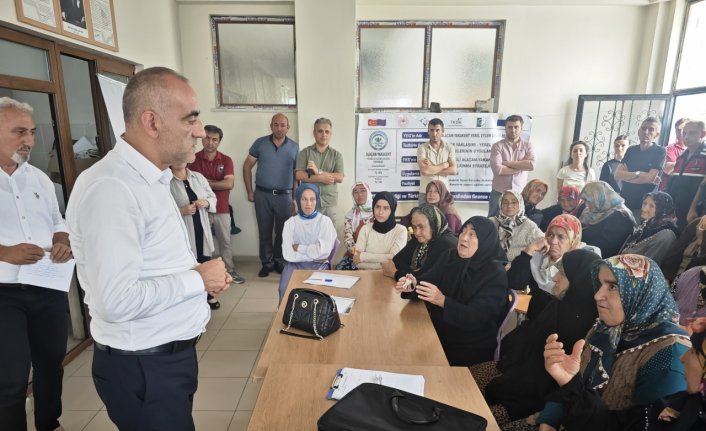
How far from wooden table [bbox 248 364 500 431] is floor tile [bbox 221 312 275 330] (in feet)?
7.41

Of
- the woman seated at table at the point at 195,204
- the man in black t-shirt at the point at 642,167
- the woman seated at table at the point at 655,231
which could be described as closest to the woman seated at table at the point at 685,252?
the woman seated at table at the point at 655,231

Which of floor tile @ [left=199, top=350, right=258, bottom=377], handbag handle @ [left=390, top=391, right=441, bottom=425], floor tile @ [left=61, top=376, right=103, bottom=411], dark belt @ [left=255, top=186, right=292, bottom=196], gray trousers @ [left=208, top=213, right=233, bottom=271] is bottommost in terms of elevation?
floor tile @ [left=199, top=350, right=258, bottom=377]

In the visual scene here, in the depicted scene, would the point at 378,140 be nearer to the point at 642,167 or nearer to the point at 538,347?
the point at 642,167

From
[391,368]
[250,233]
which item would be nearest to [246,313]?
[250,233]

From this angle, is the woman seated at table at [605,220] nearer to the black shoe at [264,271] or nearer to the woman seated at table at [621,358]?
the woman seated at table at [621,358]

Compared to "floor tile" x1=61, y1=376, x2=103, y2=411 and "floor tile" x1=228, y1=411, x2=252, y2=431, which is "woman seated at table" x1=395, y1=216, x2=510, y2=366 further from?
"floor tile" x1=61, y1=376, x2=103, y2=411

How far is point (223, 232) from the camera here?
4703 millimetres

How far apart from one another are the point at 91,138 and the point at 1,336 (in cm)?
206

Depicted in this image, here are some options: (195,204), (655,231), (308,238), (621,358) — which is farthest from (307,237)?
(655,231)

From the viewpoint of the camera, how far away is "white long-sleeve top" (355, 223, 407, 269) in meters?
3.31

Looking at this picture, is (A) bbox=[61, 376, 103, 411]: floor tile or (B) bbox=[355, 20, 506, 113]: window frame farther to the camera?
(B) bbox=[355, 20, 506, 113]: window frame

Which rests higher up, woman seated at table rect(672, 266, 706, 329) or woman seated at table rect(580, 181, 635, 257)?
woman seated at table rect(580, 181, 635, 257)

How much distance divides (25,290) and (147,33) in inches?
126

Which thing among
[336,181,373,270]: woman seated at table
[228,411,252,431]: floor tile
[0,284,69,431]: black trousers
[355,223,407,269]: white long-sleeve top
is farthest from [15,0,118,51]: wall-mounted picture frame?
[228,411,252,431]: floor tile
